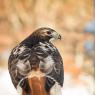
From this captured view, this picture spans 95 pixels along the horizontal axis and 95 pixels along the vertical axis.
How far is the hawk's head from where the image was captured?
10.8ft

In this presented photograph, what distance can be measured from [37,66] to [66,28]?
33 cm

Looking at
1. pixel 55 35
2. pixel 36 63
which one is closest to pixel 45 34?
pixel 55 35

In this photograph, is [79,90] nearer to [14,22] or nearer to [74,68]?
[74,68]

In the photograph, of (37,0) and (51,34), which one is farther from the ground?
(37,0)

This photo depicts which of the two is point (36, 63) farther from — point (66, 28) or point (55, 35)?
point (66, 28)

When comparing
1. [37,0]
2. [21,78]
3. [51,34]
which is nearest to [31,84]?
[21,78]

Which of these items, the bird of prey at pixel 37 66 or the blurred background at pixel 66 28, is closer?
the bird of prey at pixel 37 66

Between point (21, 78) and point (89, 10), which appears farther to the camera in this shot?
point (89, 10)

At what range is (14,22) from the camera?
343cm

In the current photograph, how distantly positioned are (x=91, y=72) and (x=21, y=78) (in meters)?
0.42

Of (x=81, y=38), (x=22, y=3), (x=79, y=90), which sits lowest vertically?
(x=79, y=90)

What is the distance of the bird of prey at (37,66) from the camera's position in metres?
3.25

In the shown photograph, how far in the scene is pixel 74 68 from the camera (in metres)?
3.44

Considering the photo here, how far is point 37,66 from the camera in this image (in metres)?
3.26
